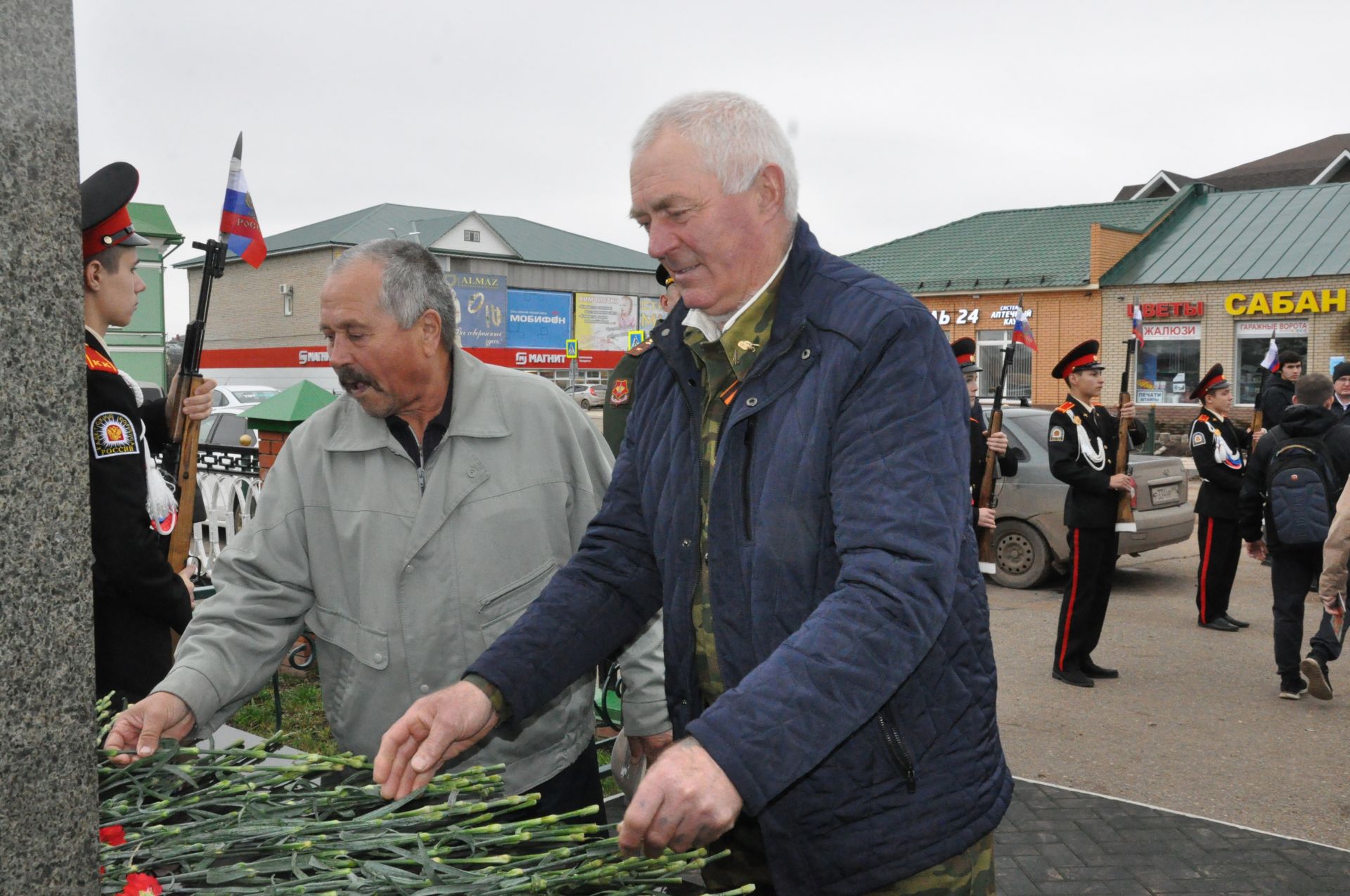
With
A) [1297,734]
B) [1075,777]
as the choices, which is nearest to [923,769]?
[1075,777]

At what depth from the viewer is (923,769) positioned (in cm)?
192

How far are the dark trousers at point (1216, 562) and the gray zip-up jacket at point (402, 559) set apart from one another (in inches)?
293

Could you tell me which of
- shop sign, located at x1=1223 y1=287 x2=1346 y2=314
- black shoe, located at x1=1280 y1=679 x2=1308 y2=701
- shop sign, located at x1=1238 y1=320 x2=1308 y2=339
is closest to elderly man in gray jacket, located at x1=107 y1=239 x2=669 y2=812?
black shoe, located at x1=1280 y1=679 x2=1308 y2=701

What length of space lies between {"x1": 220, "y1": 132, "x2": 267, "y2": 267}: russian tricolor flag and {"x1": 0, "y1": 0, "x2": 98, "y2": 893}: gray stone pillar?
8.78 ft

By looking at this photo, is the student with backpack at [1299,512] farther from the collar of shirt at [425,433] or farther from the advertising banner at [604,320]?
the advertising banner at [604,320]

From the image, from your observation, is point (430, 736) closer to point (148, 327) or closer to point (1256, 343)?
point (148, 327)

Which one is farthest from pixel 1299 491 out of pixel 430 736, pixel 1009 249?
pixel 1009 249

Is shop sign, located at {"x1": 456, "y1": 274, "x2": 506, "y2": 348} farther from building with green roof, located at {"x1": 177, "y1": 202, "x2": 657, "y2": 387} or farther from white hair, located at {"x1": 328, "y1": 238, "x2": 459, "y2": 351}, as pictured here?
white hair, located at {"x1": 328, "y1": 238, "x2": 459, "y2": 351}

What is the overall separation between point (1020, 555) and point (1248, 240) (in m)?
24.5

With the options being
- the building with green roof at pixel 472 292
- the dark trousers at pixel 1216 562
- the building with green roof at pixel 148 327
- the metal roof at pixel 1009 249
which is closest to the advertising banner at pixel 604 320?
the building with green roof at pixel 472 292

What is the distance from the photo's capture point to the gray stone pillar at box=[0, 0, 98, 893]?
3.79ft

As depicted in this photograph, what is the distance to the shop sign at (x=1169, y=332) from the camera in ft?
102

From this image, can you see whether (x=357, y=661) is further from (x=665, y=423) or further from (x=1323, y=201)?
(x=1323, y=201)

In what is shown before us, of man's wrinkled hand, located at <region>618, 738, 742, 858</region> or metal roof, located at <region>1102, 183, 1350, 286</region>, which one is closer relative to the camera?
man's wrinkled hand, located at <region>618, 738, 742, 858</region>
